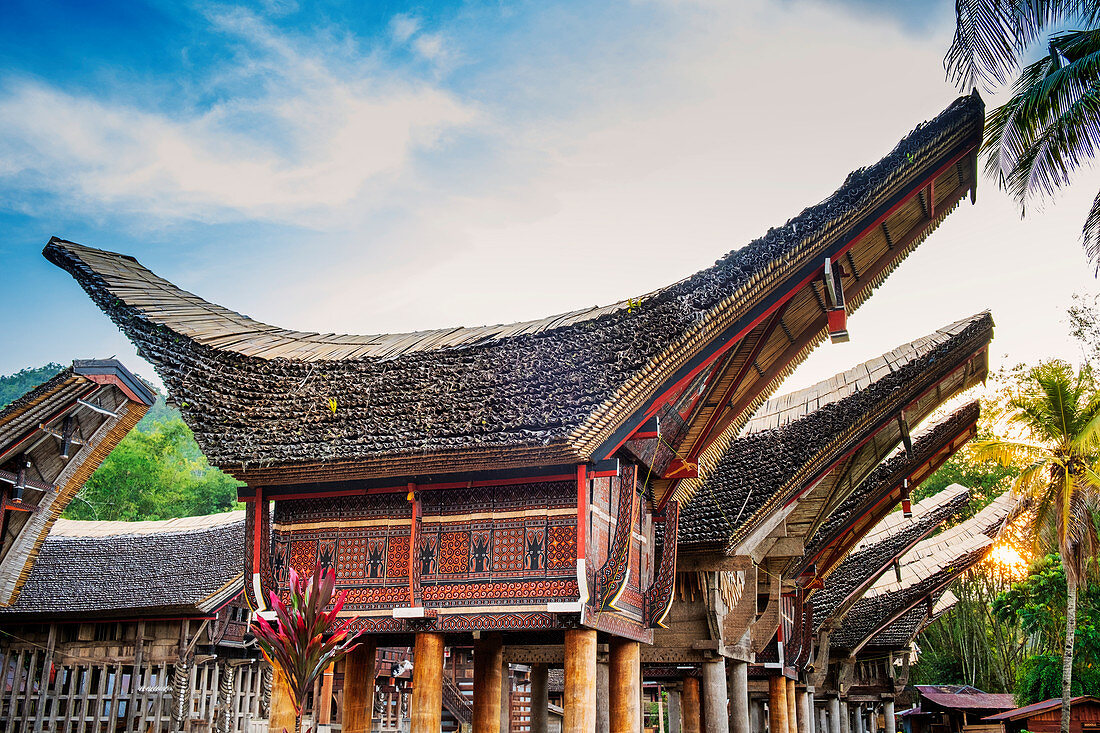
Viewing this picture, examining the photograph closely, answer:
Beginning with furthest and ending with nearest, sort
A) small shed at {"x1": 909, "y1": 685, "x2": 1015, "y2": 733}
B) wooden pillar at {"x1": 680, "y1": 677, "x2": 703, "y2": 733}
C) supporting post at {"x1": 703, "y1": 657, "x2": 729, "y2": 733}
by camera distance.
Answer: small shed at {"x1": 909, "y1": 685, "x2": 1015, "y2": 733} < wooden pillar at {"x1": 680, "y1": 677, "x2": 703, "y2": 733} < supporting post at {"x1": 703, "y1": 657, "x2": 729, "y2": 733}

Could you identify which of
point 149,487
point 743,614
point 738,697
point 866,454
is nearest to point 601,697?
A: point 738,697

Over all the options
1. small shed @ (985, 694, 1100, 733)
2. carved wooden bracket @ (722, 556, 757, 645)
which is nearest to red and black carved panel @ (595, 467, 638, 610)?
carved wooden bracket @ (722, 556, 757, 645)

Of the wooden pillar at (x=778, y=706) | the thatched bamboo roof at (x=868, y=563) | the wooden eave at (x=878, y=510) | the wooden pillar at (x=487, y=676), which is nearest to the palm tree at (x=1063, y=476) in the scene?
the wooden eave at (x=878, y=510)

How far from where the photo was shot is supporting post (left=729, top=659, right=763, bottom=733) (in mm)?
16641

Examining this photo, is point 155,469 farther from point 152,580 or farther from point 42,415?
point 42,415

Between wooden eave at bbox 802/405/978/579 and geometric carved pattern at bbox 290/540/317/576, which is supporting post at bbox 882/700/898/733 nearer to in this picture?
wooden eave at bbox 802/405/978/579

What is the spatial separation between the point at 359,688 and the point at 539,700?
20.1 ft

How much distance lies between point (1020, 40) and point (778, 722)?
1380 cm

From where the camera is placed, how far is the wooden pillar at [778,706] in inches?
760

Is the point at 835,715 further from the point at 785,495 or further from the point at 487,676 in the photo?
the point at 487,676

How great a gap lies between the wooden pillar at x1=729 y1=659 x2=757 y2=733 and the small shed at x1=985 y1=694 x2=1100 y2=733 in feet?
31.0

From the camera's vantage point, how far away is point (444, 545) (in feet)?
36.8

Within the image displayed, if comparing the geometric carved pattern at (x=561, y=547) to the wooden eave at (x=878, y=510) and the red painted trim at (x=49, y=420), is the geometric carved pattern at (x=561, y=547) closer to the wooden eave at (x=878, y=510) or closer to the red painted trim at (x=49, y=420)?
the red painted trim at (x=49, y=420)

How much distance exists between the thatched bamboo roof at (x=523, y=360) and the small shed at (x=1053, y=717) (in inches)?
592
